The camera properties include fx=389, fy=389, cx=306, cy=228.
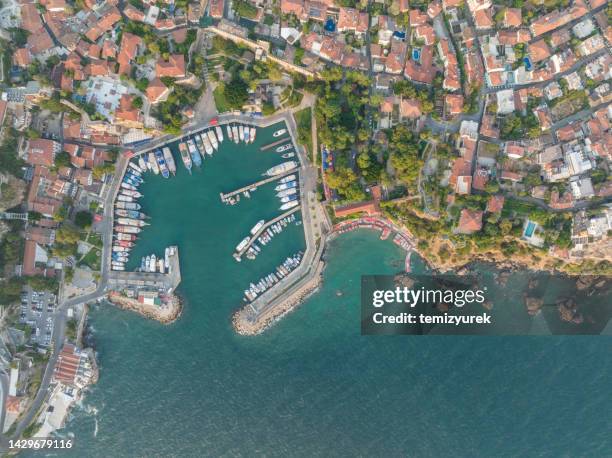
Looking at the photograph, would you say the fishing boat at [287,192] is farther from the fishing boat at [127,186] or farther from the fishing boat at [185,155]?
the fishing boat at [127,186]

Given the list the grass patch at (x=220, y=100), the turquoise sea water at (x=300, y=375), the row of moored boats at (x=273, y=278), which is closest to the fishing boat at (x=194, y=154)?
the turquoise sea water at (x=300, y=375)

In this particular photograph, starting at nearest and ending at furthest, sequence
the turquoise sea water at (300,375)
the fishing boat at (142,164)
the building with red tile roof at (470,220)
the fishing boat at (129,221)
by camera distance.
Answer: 1. the building with red tile roof at (470,220)
2. the turquoise sea water at (300,375)
3. the fishing boat at (129,221)
4. the fishing boat at (142,164)

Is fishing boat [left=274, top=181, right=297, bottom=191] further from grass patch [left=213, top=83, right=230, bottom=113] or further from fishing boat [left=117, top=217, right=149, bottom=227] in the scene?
fishing boat [left=117, top=217, right=149, bottom=227]

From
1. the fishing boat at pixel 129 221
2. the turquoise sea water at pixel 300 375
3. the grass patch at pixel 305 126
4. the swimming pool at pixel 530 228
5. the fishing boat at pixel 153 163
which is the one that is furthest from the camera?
the fishing boat at pixel 153 163

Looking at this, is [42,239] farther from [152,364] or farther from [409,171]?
[409,171]

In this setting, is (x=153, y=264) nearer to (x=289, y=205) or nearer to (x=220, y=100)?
(x=289, y=205)

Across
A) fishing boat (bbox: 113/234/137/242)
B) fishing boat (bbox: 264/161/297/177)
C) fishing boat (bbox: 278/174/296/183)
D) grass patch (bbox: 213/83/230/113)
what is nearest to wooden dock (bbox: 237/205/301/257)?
fishing boat (bbox: 278/174/296/183)

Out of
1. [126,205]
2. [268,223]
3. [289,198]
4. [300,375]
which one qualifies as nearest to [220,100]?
[289,198]
